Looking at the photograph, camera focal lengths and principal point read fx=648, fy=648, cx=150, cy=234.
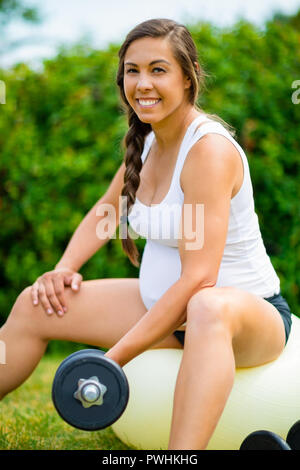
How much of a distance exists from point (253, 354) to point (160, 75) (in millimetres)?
1022

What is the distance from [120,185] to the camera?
2.84m

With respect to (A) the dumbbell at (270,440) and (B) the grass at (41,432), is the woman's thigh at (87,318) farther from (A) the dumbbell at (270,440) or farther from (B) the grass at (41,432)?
(A) the dumbbell at (270,440)

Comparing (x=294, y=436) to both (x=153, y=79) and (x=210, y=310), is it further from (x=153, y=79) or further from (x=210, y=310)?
(x=153, y=79)

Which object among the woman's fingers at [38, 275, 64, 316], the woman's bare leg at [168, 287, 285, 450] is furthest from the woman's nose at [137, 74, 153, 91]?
the woman's fingers at [38, 275, 64, 316]

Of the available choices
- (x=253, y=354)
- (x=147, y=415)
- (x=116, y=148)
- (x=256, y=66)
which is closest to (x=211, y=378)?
(x=253, y=354)

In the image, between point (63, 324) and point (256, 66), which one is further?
point (256, 66)

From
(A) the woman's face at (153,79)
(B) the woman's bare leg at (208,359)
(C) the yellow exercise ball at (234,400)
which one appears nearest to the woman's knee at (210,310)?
(B) the woman's bare leg at (208,359)

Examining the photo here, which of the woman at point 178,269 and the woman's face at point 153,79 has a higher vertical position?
the woman's face at point 153,79

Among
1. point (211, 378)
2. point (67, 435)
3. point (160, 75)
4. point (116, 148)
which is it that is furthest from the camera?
point (116, 148)

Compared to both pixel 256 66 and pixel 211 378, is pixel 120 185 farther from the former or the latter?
pixel 256 66

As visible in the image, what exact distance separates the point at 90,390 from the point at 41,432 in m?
1.06

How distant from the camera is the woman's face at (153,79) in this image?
7.40ft

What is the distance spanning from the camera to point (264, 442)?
6.63 feet

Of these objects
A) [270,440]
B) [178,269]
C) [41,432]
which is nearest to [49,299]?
[178,269]
